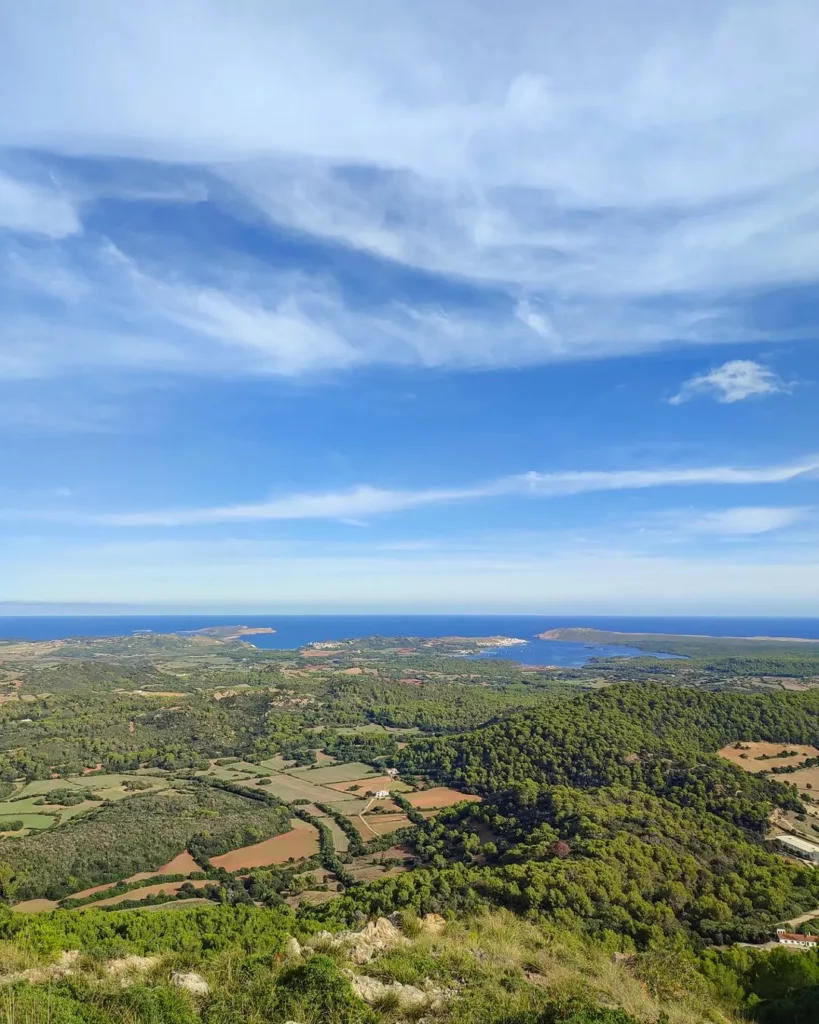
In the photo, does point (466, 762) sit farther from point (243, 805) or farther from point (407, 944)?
point (407, 944)

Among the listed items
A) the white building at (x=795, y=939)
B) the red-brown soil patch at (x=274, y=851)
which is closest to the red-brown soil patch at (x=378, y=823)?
the red-brown soil patch at (x=274, y=851)

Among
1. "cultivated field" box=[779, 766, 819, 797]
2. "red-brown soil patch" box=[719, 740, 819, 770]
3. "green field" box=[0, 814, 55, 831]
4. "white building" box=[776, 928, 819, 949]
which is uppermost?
"white building" box=[776, 928, 819, 949]

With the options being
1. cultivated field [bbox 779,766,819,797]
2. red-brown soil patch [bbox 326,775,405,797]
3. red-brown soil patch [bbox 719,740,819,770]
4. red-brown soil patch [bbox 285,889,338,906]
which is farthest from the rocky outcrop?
red-brown soil patch [bbox 326,775,405,797]

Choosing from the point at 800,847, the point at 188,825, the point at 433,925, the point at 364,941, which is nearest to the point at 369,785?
the point at 188,825

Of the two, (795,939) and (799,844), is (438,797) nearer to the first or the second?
(799,844)

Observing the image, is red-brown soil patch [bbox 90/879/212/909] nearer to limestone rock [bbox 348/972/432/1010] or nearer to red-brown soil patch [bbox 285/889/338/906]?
red-brown soil patch [bbox 285/889/338/906]

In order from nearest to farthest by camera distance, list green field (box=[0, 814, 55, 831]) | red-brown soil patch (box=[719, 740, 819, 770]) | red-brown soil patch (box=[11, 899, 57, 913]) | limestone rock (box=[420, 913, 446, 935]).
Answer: limestone rock (box=[420, 913, 446, 935]) < red-brown soil patch (box=[11, 899, 57, 913]) < green field (box=[0, 814, 55, 831]) < red-brown soil patch (box=[719, 740, 819, 770])
